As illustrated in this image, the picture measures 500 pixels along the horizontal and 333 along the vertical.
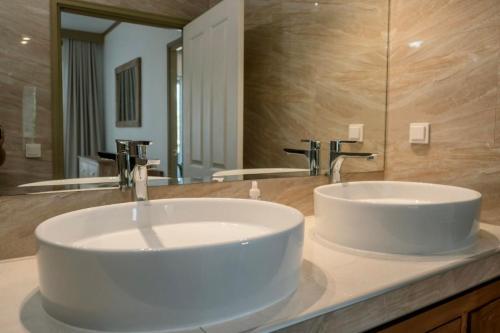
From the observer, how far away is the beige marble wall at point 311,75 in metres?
1.41

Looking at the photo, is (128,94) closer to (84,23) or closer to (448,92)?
(84,23)

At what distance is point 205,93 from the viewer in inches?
51.5

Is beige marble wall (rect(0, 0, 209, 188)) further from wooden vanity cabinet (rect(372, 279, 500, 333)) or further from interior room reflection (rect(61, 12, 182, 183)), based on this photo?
wooden vanity cabinet (rect(372, 279, 500, 333))

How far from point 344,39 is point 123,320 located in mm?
1429

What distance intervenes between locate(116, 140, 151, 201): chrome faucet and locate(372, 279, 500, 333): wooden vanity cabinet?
0.67m

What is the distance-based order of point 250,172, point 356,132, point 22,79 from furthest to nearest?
point 356,132, point 250,172, point 22,79

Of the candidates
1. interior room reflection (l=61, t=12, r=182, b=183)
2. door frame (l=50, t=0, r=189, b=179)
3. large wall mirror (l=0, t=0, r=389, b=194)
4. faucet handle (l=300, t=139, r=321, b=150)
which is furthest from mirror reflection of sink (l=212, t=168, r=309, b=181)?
door frame (l=50, t=0, r=189, b=179)

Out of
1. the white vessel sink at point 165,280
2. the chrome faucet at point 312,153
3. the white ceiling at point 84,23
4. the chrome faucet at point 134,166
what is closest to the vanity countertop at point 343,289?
the white vessel sink at point 165,280

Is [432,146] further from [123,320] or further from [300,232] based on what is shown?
[123,320]

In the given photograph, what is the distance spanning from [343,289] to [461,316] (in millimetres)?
452

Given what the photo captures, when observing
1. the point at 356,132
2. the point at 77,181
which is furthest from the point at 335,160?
the point at 77,181

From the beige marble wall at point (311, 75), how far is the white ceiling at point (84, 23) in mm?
496

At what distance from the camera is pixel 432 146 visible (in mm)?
1514

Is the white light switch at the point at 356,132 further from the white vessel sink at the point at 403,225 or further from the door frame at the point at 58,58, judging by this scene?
the door frame at the point at 58,58
